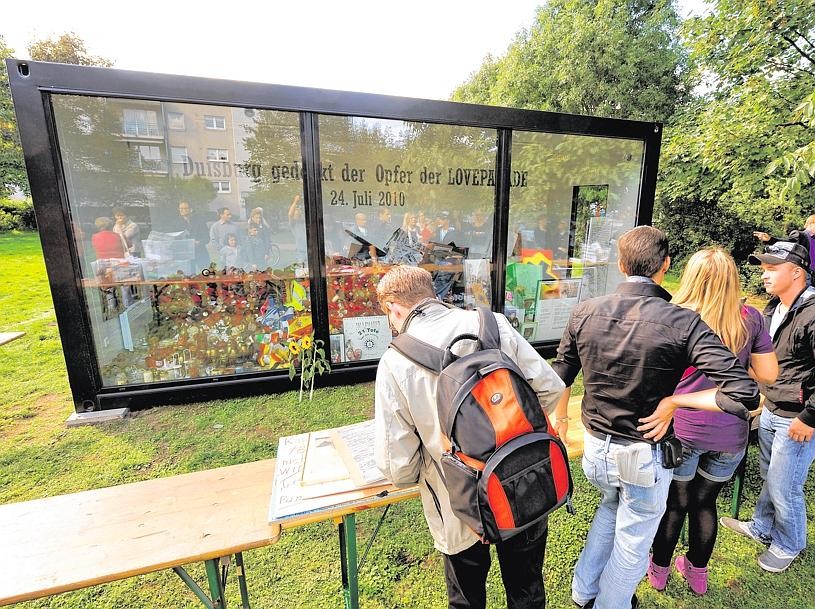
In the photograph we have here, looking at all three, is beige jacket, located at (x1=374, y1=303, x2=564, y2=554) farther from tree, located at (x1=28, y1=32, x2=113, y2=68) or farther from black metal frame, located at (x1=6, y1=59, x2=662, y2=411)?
tree, located at (x1=28, y1=32, x2=113, y2=68)

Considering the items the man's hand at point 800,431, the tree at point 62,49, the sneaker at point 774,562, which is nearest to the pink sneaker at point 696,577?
the sneaker at point 774,562

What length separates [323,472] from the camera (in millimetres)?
1833

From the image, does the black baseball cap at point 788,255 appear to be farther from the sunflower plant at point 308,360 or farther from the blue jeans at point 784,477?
the sunflower plant at point 308,360

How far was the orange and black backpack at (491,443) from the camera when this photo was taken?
4.12 feet

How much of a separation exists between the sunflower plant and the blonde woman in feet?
11.4

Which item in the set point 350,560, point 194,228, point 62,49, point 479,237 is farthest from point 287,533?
point 62,49

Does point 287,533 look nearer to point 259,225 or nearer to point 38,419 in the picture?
point 259,225

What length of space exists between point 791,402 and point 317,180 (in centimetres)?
425

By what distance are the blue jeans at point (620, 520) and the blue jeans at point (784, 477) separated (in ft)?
3.31

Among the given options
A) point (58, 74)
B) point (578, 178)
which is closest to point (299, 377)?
point (58, 74)

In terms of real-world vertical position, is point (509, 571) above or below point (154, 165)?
below

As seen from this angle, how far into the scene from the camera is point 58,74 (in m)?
3.56

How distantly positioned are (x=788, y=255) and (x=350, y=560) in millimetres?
2735

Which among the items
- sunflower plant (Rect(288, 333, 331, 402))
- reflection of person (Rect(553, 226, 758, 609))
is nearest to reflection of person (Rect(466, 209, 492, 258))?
sunflower plant (Rect(288, 333, 331, 402))
